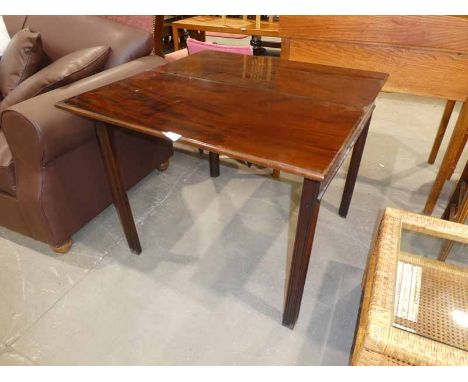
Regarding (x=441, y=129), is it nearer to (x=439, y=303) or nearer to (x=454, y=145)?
(x=454, y=145)

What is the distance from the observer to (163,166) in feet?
6.47

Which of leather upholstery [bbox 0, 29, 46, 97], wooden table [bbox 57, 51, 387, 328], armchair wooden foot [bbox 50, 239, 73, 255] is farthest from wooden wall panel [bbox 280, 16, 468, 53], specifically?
armchair wooden foot [bbox 50, 239, 73, 255]

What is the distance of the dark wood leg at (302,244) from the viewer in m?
0.79

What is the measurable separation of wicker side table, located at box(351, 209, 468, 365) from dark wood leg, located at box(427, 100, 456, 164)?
41.5 inches

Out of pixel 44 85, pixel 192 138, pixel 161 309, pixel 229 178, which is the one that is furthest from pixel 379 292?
pixel 44 85

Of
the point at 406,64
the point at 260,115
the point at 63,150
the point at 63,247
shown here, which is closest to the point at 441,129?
the point at 406,64

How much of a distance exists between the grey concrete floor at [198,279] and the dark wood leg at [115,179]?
4.1 inches

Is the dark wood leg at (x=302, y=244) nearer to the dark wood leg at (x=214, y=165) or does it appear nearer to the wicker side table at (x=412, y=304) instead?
the wicker side table at (x=412, y=304)

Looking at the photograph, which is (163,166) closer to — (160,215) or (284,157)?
(160,215)

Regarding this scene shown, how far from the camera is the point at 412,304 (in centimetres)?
85

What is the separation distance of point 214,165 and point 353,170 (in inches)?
31.1
